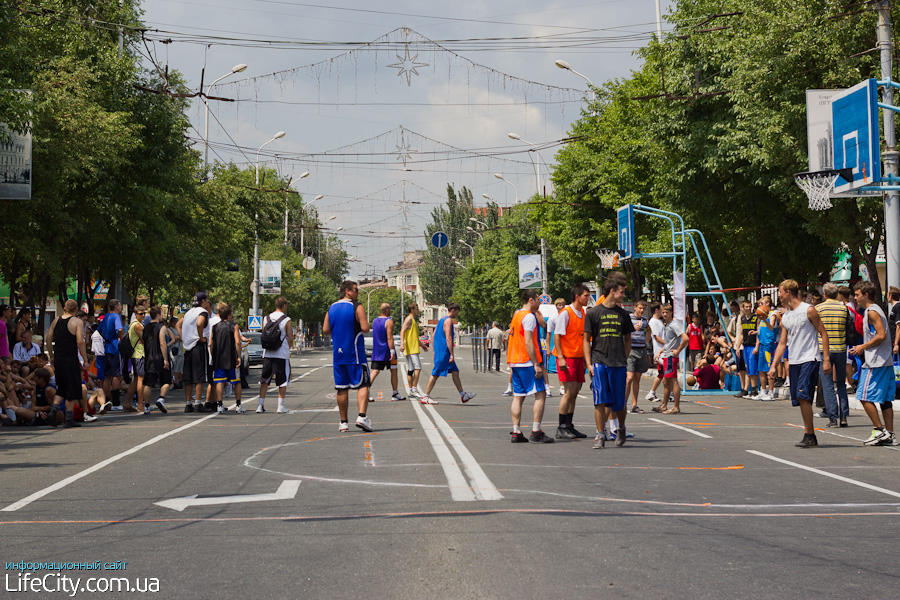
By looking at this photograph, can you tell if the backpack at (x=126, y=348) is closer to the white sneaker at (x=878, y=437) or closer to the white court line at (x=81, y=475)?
the white court line at (x=81, y=475)

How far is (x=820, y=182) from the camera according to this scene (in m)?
19.6

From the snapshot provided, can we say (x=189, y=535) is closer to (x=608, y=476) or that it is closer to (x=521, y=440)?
(x=608, y=476)

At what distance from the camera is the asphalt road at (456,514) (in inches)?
214

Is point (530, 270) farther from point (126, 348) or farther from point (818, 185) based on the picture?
point (126, 348)

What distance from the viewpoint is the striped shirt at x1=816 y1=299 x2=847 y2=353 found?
13883 millimetres

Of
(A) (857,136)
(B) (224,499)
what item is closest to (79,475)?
(B) (224,499)

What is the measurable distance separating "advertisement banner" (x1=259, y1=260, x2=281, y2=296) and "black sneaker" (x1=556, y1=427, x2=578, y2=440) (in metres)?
48.8

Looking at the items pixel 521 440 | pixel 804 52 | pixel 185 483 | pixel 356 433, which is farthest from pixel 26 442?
pixel 804 52

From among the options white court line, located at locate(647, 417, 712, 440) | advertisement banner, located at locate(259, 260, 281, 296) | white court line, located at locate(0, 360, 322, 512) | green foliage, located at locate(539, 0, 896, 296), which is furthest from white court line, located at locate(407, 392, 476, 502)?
advertisement banner, located at locate(259, 260, 281, 296)

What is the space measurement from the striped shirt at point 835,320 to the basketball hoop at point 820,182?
5591 millimetres

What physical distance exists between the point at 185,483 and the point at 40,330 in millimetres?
24396

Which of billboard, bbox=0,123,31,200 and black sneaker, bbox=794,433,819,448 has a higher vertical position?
billboard, bbox=0,123,31,200

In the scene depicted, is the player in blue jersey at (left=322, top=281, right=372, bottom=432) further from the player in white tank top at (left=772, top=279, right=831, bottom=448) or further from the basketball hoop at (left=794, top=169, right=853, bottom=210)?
the basketball hoop at (left=794, top=169, right=853, bottom=210)

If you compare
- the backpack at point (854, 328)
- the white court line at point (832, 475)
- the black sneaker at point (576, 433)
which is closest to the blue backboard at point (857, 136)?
the backpack at point (854, 328)
